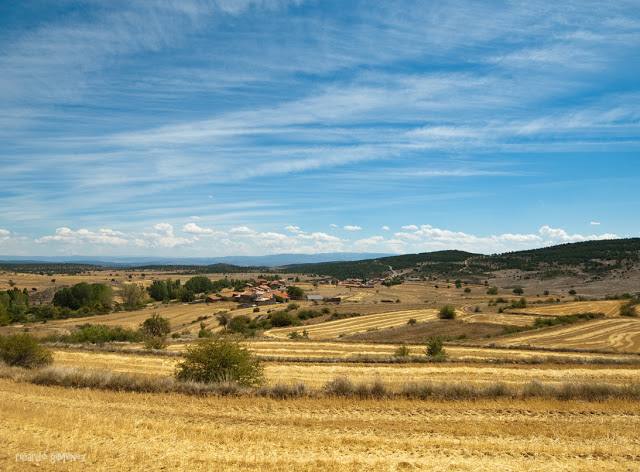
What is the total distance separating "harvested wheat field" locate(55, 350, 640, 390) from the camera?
25656 millimetres

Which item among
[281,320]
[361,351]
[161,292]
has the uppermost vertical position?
[361,351]

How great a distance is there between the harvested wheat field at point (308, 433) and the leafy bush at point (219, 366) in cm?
307

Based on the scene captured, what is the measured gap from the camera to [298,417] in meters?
16.2

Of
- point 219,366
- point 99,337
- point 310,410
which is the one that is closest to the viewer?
point 310,410

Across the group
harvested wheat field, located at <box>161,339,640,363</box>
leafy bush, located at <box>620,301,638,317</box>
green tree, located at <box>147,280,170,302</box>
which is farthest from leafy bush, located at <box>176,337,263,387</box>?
green tree, located at <box>147,280,170,302</box>

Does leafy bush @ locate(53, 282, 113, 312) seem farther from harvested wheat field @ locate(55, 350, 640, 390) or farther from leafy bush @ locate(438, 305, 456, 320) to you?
harvested wheat field @ locate(55, 350, 640, 390)

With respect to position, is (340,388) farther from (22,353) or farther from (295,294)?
(295,294)

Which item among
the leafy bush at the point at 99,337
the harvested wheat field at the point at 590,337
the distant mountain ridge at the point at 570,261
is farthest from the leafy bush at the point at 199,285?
the harvested wheat field at the point at 590,337

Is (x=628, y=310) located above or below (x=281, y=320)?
above

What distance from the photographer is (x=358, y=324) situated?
224 ft

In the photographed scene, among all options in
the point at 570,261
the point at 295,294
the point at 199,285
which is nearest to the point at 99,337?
the point at 295,294

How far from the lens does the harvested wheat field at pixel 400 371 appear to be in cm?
2566

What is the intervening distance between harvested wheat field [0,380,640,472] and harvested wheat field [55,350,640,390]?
6970 millimetres

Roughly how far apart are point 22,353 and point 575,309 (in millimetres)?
74660
